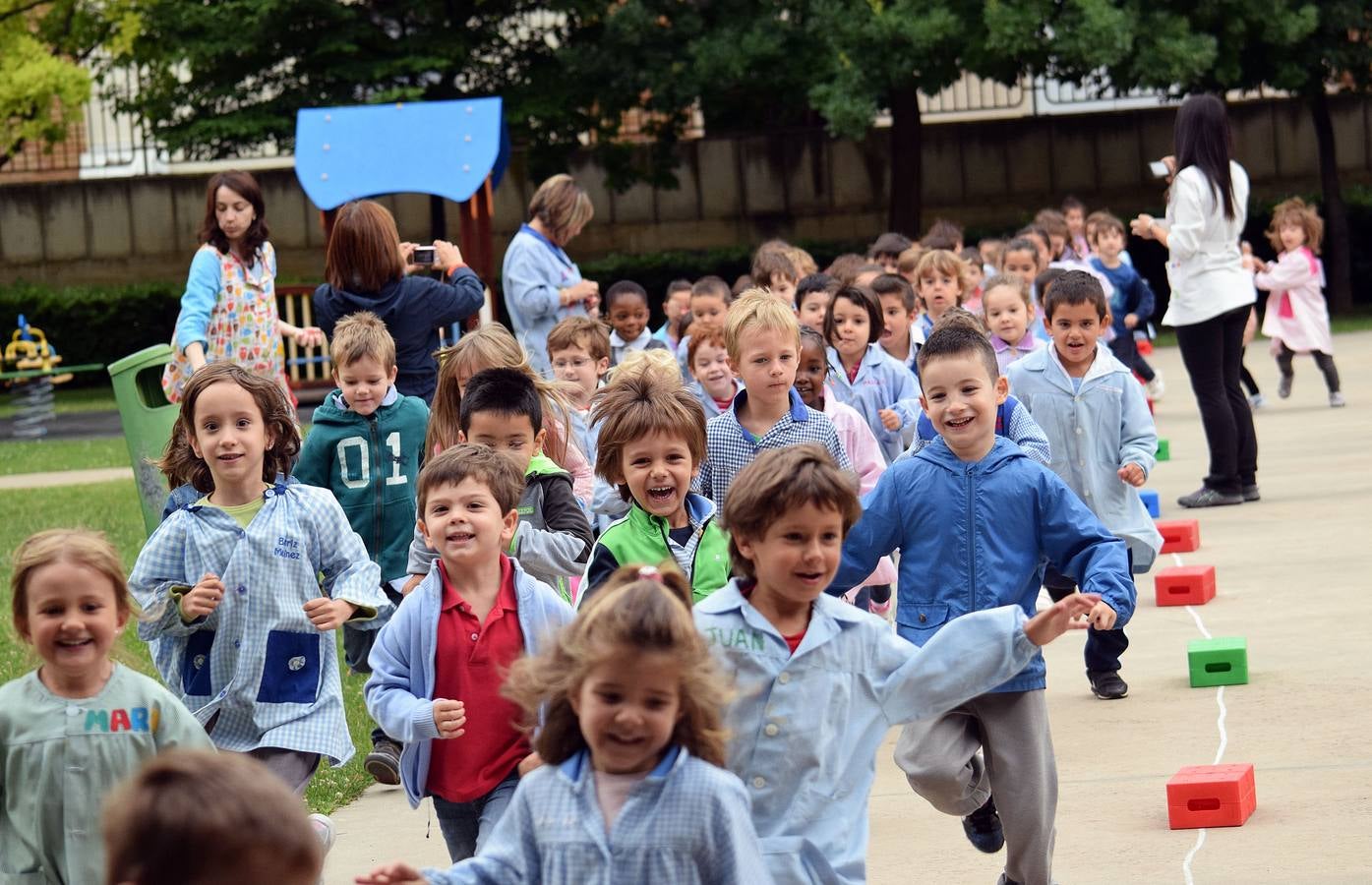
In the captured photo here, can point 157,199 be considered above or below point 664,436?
above

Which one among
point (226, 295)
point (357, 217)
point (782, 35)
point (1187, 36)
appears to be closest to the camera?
point (357, 217)

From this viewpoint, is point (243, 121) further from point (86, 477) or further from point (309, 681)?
point (309, 681)

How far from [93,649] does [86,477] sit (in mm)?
12548

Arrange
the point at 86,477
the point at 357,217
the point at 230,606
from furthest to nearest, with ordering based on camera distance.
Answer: the point at 86,477 → the point at 357,217 → the point at 230,606

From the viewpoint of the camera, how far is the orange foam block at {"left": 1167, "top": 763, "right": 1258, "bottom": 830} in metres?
5.59

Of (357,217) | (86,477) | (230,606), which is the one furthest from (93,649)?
(86,477)

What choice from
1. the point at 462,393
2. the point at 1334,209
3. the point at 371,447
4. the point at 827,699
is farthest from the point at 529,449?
the point at 1334,209

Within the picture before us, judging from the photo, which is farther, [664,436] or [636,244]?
[636,244]

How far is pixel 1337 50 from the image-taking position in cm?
2455

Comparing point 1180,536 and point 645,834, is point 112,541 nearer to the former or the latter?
point 1180,536

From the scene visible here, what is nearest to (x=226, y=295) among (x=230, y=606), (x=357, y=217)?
(x=357, y=217)

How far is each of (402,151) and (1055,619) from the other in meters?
12.7

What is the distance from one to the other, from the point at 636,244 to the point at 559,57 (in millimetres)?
3218

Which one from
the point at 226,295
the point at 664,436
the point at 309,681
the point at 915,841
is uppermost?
the point at 226,295
